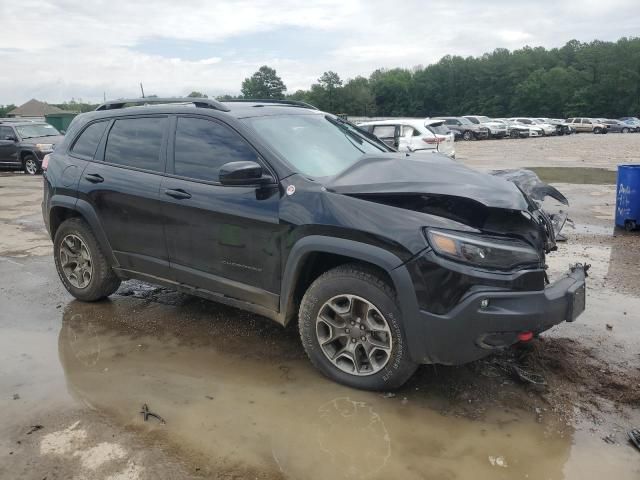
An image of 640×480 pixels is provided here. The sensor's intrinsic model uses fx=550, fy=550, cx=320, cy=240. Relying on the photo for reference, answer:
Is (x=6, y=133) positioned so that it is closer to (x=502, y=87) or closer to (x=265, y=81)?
(x=265, y=81)

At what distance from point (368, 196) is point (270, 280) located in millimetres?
926

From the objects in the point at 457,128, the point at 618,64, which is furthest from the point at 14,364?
the point at 618,64

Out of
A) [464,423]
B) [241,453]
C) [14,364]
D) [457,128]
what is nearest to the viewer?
[241,453]

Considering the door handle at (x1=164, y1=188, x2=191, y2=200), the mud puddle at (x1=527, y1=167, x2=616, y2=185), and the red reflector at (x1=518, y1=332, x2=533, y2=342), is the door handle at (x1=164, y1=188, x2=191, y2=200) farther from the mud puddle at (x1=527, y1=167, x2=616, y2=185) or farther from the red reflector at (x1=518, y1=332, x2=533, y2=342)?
the mud puddle at (x1=527, y1=167, x2=616, y2=185)

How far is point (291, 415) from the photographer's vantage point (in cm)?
326

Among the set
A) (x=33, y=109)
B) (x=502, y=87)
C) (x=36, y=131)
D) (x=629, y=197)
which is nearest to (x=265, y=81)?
(x=33, y=109)

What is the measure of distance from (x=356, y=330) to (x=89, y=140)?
3.16 m

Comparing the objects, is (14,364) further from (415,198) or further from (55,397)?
(415,198)

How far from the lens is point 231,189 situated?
3.86 meters

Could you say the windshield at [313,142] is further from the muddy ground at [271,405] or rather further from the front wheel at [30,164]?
the front wheel at [30,164]

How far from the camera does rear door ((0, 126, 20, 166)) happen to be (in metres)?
17.6

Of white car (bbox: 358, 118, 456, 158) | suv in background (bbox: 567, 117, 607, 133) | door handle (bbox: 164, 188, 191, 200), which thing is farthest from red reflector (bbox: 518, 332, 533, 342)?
suv in background (bbox: 567, 117, 607, 133)

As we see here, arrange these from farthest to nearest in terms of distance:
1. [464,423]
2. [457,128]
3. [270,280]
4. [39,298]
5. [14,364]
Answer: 1. [457,128]
2. [39,298]
3. [14,364]
4. [270,280]
5. [464,423]

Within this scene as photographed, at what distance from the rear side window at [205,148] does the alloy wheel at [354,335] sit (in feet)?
3.95
